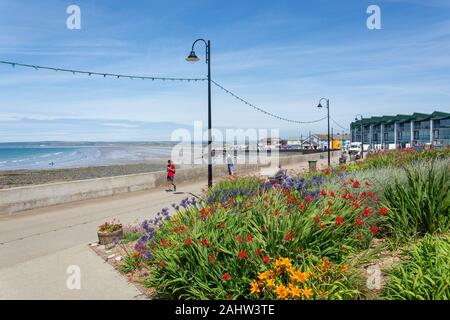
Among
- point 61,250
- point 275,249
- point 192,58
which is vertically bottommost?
point 61,250

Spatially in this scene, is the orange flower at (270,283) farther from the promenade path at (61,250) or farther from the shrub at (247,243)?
the promenade path at (61,250)

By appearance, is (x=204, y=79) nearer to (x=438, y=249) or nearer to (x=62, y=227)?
(x=62, y=227)

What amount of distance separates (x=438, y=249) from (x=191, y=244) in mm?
3248

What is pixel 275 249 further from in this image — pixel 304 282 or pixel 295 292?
pixel 295 292

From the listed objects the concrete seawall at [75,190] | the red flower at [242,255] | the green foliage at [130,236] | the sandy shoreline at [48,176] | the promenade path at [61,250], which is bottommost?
the sandy shoreline at [48,176]

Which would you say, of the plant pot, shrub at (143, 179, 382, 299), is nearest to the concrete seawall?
the plant pot

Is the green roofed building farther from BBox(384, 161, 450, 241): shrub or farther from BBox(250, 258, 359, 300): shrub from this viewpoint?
BBox(250, 258, 359, 300): shrub

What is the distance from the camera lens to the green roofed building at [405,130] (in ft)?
254

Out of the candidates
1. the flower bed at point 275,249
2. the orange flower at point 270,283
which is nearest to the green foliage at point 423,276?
the flower bed at point 275,249

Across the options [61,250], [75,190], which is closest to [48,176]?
[75,190]

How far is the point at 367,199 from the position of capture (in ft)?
21.1

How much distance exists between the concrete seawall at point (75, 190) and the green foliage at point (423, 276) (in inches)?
500

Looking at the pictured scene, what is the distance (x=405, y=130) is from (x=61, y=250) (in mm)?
99219

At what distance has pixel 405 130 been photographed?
91062 millimetres
